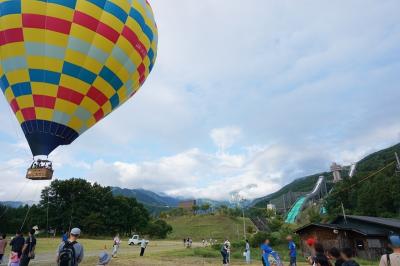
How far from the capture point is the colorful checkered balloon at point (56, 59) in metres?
13.3

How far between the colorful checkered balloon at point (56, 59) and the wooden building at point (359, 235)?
72.5 feet

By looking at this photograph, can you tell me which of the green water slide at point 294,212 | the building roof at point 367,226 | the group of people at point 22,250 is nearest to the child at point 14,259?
the group of people at point 22,250

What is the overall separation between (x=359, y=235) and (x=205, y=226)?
64.0 metres

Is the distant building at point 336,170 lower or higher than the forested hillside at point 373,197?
higher

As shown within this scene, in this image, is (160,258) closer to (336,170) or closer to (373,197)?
(373,197)

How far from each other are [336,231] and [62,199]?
54111mm

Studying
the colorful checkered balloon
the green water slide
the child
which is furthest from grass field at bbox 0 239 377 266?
the green water slide

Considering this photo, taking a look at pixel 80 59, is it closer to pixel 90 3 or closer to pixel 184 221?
pixel 90 3

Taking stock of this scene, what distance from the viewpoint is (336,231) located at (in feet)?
86.6

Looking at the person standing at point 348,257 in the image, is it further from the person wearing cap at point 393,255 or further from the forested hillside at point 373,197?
the forested hillside at point 373,197

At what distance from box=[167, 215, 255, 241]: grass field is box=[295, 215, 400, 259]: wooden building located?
46.4m

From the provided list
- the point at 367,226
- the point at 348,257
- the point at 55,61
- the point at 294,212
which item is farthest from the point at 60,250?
the point at 294,212

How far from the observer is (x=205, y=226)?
86.7 metres

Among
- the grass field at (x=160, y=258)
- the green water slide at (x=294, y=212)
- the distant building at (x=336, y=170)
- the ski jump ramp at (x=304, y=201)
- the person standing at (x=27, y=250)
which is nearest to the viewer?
the person standing at (x=27, y=250)
